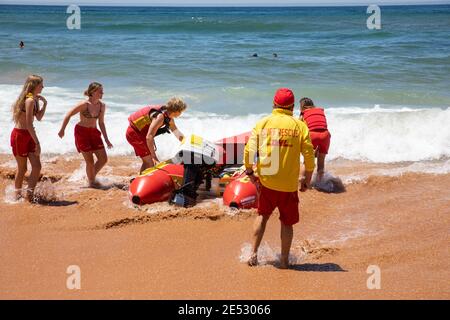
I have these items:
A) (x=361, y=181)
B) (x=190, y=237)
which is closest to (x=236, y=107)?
(x=361, y=181)

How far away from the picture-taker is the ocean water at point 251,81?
387 inches

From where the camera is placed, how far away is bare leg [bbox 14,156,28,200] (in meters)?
6.20

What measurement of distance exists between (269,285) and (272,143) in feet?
3.47

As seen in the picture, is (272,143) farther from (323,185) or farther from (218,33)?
(218,33)

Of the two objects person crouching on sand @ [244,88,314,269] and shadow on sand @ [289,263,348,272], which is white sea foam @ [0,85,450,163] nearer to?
shadow on sand @ [289,263,348,272]

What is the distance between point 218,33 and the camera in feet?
106

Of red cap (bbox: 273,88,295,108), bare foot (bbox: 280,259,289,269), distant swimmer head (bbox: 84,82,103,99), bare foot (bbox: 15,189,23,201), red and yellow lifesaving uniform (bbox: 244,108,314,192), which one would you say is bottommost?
bare foot (bbox: 280,259,289,269)

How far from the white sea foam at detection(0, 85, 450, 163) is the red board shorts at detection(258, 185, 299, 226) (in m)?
4.71

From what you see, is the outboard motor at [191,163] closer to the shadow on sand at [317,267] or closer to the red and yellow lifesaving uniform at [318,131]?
the red and yellow lifesaving uniform at [318,131]

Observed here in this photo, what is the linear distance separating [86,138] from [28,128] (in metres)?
0.83

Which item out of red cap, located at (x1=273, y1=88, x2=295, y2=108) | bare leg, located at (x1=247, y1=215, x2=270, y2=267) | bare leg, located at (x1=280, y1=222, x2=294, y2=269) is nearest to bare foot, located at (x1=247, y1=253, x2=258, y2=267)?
bare leg, located at (x1=247, y1=215, x2=270, y2=267)

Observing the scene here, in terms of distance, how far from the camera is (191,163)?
609 cm

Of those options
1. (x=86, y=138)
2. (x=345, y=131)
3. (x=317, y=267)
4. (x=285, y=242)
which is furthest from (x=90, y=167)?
(x=345, y=131)

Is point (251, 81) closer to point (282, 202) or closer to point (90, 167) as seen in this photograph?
point (90, 167)
